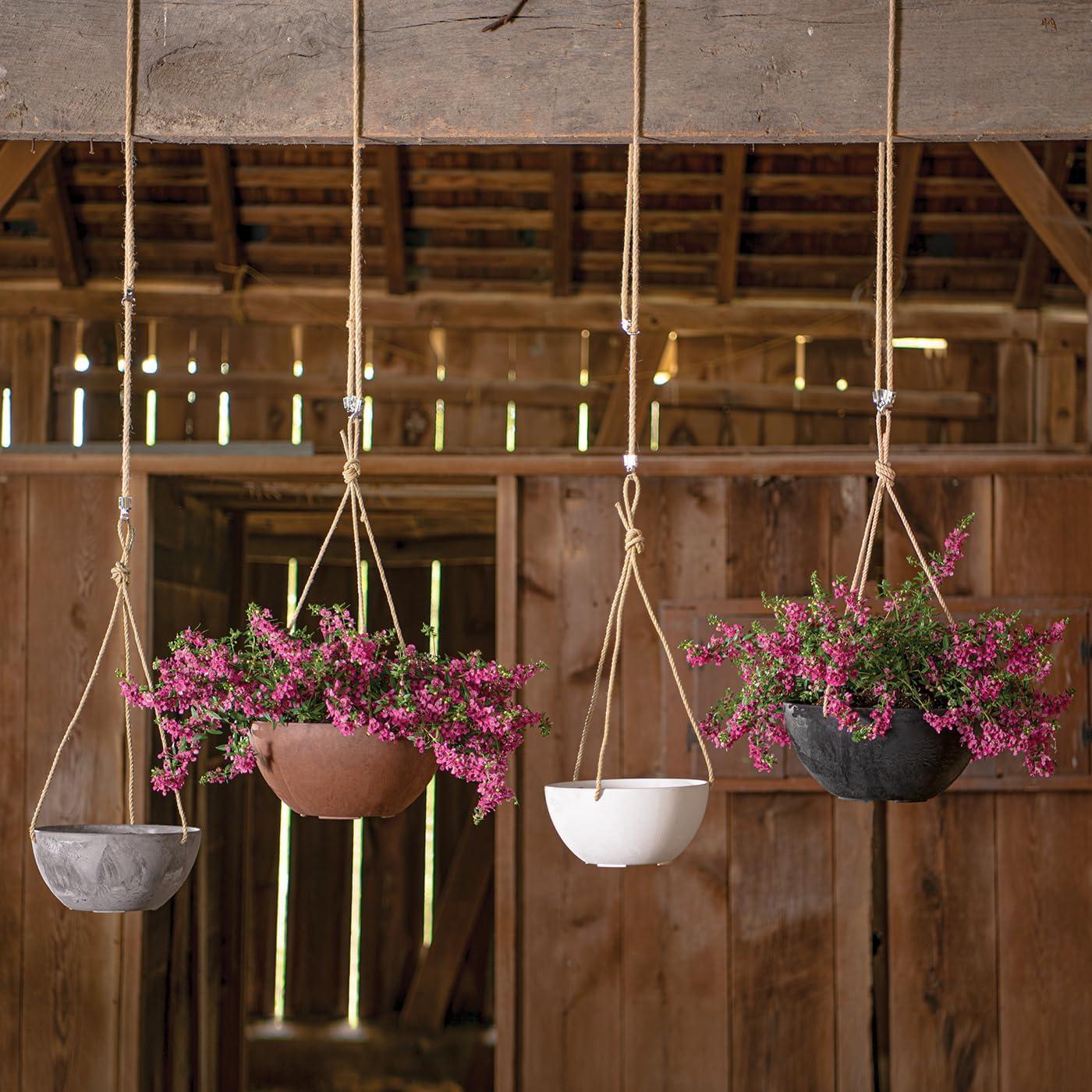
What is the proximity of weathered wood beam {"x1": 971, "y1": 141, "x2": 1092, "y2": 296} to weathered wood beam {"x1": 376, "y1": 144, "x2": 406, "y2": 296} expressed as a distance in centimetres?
225

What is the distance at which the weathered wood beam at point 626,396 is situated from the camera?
233 inches

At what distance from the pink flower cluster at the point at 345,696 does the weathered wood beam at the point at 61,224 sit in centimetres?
368

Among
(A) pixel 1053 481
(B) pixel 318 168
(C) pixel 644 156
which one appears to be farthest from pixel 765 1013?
(B) pixel 318 168

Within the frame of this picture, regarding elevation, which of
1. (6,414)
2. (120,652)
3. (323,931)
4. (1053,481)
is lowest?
(323,931)

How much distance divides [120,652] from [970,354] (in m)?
3.86

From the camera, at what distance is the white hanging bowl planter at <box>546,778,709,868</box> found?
2.37 m

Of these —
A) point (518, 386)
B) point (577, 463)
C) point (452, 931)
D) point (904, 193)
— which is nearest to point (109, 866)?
point (577, 463)

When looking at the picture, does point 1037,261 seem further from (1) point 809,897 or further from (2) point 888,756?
(2) point 888,756

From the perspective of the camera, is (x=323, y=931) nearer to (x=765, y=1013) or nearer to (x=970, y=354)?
(x=765, y=1013)

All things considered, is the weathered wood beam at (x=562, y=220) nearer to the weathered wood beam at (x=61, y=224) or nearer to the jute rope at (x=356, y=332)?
the weathered wood beam at (x=61, y=224)

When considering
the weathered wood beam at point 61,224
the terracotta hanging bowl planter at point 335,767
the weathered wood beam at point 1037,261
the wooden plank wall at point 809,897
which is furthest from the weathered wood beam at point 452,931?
the terracotta hanging bowl planter at point 335,767

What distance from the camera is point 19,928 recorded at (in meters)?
4.21

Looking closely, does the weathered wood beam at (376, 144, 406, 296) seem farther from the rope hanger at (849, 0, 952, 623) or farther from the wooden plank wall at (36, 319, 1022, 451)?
the rope hanger at (849, 0, 952, 623)

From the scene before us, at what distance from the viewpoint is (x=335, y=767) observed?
241 centimetres
